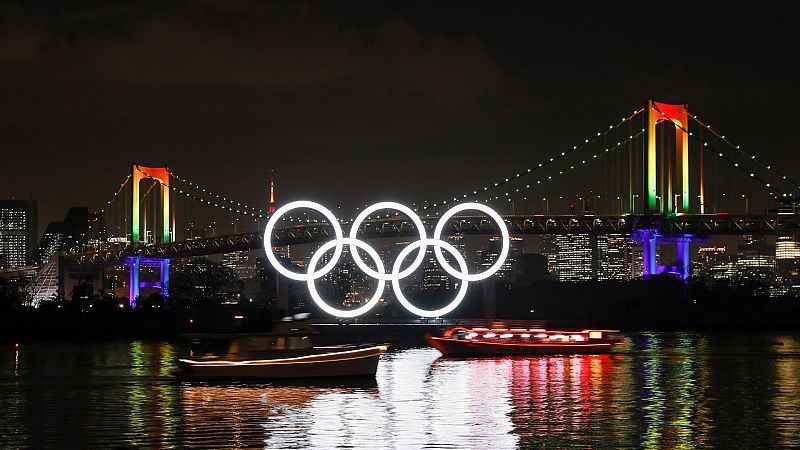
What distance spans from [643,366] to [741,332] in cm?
4447

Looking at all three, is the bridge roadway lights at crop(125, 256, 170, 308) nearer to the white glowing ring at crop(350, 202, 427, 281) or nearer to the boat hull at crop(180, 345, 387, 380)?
the white glowing ring at crop(350, 202, 427, 281)

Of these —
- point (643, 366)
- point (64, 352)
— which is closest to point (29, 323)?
point (64, 352)

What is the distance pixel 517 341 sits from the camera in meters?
68.3

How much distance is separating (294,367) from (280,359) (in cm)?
58

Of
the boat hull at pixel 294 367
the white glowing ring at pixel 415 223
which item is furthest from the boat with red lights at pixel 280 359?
the white glowing ring at pixel 415 223

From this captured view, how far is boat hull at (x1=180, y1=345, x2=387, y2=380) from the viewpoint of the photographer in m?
48.3

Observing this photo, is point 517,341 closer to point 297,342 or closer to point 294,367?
point 297,342

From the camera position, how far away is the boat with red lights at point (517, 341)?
221ft

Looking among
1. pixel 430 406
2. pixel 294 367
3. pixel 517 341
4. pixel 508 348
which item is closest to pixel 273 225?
pixel 294 367

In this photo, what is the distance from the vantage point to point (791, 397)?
149ft

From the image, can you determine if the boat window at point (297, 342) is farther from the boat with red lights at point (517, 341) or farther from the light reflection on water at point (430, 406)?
the boat with red lights at point (517, 341)

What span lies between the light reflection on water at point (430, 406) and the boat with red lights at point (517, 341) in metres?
3.20

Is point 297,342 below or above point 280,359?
above

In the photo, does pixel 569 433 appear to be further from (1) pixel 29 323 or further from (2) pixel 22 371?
(1) pixel 29 323
